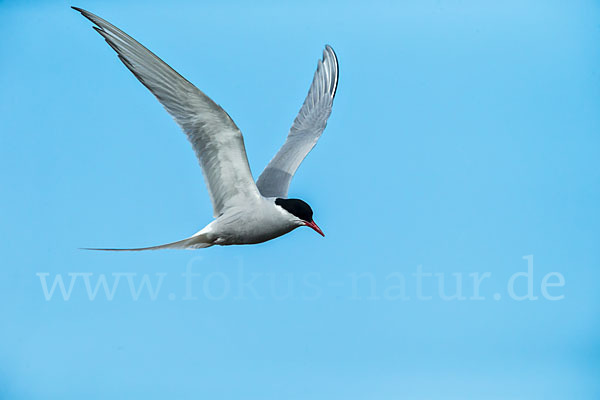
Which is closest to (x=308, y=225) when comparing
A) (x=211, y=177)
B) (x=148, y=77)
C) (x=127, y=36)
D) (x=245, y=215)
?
(x=245, y=215)

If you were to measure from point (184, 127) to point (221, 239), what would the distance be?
0.75 metres

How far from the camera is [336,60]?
548 cm

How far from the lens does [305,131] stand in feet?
17.1

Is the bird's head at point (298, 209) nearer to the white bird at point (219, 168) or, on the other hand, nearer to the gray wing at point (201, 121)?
the white bird at point (219, 168)

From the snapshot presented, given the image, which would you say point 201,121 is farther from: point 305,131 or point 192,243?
point 305,131

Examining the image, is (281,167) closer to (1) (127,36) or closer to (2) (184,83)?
(2) (184,83)

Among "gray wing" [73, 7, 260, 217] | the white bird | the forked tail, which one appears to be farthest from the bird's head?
the forked tail

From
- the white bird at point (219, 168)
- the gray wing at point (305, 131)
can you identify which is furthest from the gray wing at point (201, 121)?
the gray wing at point (305, 131)

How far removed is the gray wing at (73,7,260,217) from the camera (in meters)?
3.43

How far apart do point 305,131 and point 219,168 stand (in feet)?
4.40

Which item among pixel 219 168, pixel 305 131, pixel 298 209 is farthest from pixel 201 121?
pixel 305 131

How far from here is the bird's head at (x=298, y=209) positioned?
13.3 feet

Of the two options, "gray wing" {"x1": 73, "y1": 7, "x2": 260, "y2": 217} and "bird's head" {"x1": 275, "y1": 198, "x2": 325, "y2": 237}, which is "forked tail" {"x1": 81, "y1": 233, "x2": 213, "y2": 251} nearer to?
"gray wing" {"x1": 73, "y1": 7, "x2": 260, "y2": 217}

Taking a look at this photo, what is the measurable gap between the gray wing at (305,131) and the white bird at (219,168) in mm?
11
